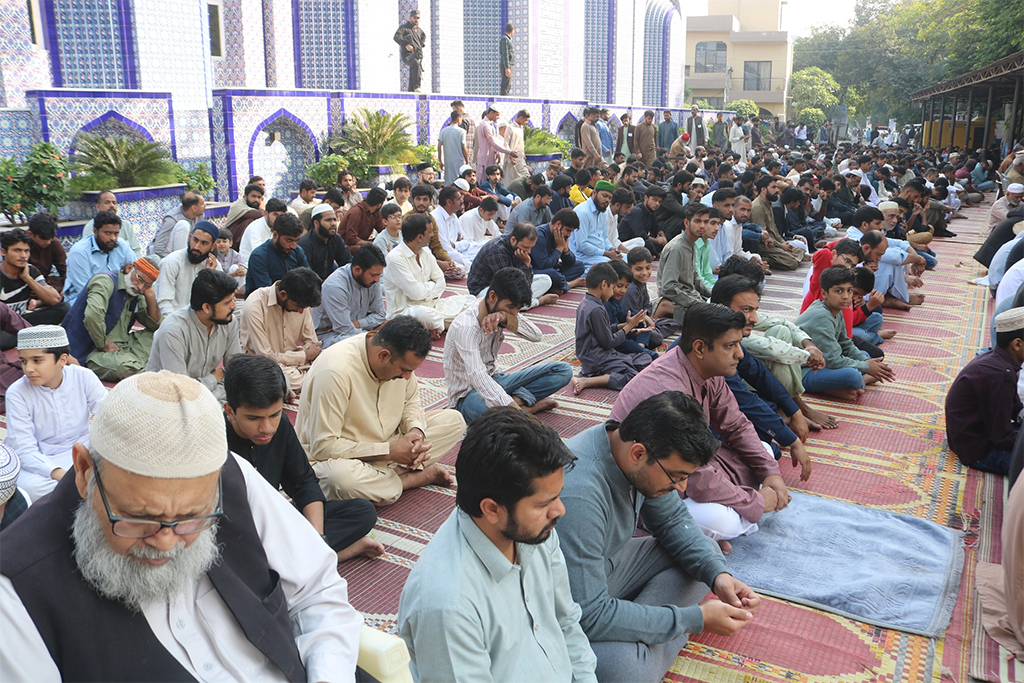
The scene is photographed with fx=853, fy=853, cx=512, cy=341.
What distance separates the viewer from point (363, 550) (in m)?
2.97

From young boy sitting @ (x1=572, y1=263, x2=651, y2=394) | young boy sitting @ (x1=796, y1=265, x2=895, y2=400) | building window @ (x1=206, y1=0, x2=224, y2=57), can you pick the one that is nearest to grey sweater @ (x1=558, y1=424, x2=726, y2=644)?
young boy sitting @ (x1=572, y1=263, x2=651, y2=394)

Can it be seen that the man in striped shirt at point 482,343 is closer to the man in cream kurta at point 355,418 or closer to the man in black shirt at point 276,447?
the man in cream kurta at point 355,418

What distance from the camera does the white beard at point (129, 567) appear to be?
1.40m

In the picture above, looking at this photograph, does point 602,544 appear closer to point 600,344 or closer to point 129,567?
point 129,567

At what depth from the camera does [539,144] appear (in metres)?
14.7

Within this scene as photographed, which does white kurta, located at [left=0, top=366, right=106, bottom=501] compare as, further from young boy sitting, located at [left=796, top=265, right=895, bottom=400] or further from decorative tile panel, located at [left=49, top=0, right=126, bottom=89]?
decorative tile panel, located at [left=49, top=0, right=126, bottom=89]

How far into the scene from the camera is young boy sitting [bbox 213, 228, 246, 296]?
20.3 ft

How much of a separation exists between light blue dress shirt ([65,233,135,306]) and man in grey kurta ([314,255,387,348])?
1442 mm

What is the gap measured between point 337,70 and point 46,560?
13.6 metres

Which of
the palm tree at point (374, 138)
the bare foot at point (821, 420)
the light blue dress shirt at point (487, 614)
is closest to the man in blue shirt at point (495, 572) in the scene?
the light blue dress shirt at point (487, 614)

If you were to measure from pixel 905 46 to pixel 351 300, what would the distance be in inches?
1226

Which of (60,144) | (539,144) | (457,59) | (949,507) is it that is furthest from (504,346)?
(457,59)

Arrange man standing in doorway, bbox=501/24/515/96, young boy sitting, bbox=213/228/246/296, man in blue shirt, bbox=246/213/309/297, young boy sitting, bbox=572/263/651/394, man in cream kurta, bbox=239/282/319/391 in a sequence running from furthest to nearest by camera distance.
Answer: man standing in doorway, bbox=501/24/515/96 < young boy sitting, bbox=213/228/246/296 < man in blue shirt, bbox=246/213/309/297 < young boy sitting, bbox=572/263/651/394 < man in cream kurta, bbox=239/282/319/391

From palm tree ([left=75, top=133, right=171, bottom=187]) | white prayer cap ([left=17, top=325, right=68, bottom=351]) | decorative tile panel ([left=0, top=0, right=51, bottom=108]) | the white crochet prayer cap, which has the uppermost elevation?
decorative tile panel ([left=0, top=0, right=51, bottom=108])
